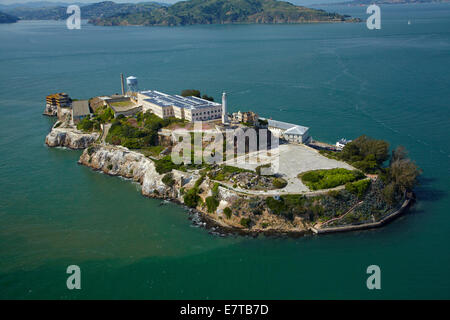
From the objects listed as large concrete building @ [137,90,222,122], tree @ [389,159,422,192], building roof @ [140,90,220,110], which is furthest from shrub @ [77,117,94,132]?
tree @ [389,159,422,192]

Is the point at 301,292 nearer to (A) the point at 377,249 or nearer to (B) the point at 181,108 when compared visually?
(A) the point at 377,249

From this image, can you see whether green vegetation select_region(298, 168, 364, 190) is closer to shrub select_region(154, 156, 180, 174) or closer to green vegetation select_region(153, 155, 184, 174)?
green vegetation select_region(153, 155, 184, 174)

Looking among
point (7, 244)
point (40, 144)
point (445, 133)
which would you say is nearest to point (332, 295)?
point (7, 244)

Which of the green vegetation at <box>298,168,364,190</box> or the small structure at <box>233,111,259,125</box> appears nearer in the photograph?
the green vegetation at <box>298,168,364,190</box>

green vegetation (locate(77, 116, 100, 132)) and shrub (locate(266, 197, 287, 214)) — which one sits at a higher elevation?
green vegetation (locate(77, 116, 100, 132))

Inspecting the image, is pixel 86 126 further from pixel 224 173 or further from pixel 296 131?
pixel 296 131

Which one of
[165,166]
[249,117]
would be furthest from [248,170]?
[249,117]

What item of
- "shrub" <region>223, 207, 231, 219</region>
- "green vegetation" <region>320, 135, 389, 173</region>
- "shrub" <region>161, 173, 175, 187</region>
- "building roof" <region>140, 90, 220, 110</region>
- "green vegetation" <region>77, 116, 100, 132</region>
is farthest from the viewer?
"green vegetation" <region>77, 116, 100, 132</region>
